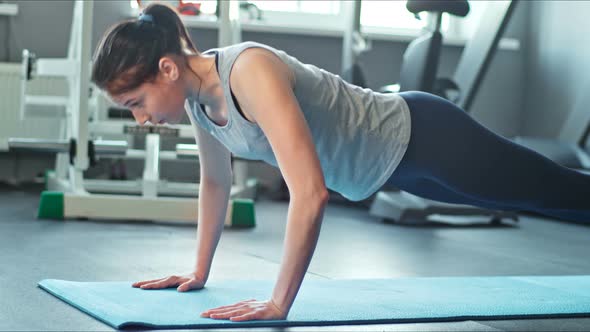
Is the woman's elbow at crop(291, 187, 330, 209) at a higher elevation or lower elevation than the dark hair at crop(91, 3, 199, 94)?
lower

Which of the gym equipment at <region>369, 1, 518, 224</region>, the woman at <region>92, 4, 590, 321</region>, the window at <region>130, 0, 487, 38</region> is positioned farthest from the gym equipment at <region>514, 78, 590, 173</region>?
the woman at <region>92, 4, 590, 321</region>

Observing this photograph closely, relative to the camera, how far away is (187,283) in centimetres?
170

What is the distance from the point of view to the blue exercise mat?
56.7 inches

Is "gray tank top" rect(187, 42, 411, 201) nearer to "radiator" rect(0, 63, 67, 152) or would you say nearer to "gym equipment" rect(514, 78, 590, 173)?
"gym equipment" rect(514, 78, 590, 173)

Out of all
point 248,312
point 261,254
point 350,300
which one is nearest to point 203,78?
point 248,312

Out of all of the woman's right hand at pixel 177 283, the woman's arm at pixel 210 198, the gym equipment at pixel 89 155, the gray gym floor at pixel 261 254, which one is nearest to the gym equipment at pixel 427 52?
the gray gym floor at pixel 261 254

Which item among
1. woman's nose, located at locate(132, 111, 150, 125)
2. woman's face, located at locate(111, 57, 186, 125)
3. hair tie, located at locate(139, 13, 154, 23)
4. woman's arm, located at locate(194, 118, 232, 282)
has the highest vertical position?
hair tie, located at locate(139, 13, 154, 23)

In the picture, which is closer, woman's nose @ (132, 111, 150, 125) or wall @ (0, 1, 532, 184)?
woman's nose @ (132, 111, 150, 125)

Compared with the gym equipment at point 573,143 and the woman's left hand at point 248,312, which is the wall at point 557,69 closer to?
the gym equipment at point 573,143

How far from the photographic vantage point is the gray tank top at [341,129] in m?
1.52

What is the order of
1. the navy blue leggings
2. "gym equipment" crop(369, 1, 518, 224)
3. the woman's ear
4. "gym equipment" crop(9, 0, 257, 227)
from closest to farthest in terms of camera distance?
the woman's ear < the navy blue leggings < "gym equipment" crop(9, 0, 257, 227) < "gym equipment" crop(369, 1, 518, 224)

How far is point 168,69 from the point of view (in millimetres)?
1431

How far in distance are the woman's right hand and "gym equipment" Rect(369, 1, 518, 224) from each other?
209 centimetres

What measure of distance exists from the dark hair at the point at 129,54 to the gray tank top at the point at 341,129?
13cm
